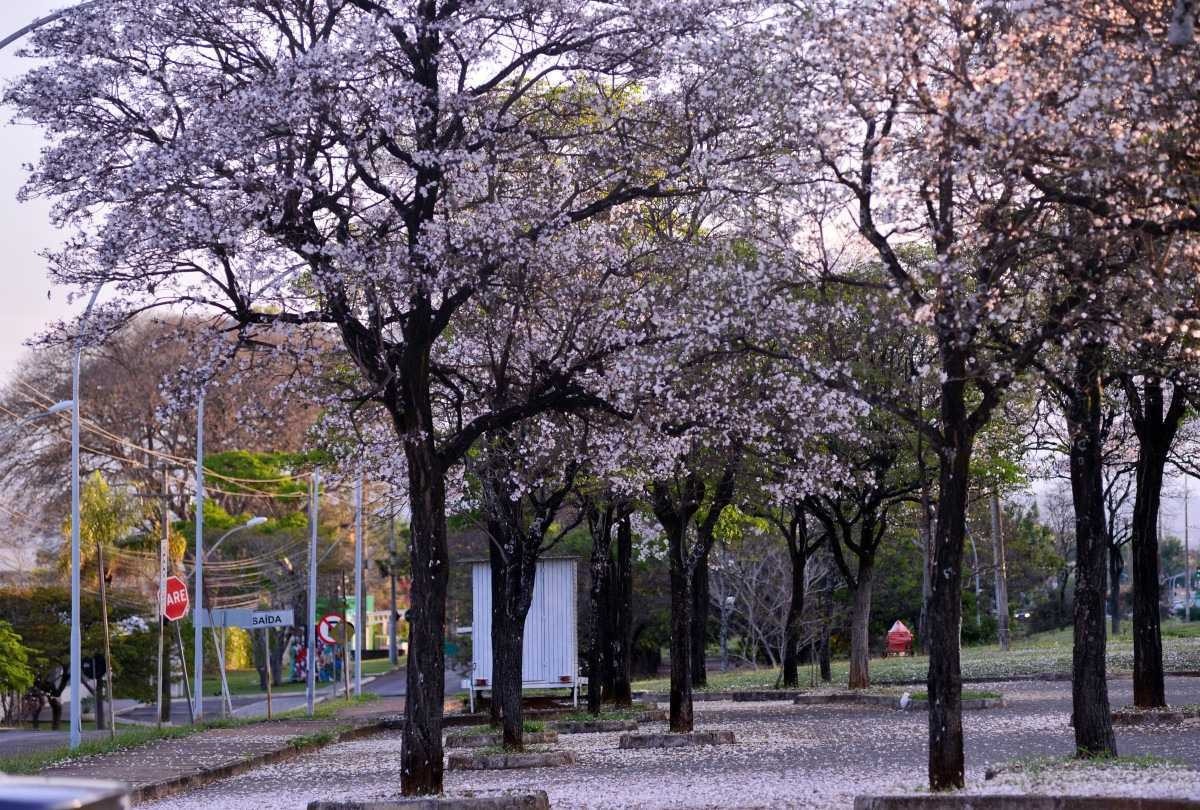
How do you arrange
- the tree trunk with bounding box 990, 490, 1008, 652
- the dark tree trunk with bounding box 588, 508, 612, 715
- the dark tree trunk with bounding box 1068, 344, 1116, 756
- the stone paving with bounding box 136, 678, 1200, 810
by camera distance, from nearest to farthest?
the dark tree trunk with bounding box 1068, 344, 1116, 756 < the stone paving with bounding box 136, 678, 1200, 810 < the dark tree trunk with bounding box 588, 508, 612, 715 < the tree trunk with bounding box 990, 490, 1008, 652

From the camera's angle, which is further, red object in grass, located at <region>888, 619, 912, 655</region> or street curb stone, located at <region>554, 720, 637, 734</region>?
red object in grass, located at <region>888, 619, 912, 655</region>

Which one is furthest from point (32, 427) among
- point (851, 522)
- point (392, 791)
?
point (392, 791)

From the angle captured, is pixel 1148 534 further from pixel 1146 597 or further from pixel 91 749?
pixel 91 749

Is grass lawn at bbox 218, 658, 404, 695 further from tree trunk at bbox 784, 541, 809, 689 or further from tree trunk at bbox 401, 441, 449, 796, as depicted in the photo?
tree trunk at bbox 401, 441, 449, 796

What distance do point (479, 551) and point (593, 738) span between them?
2839 cm

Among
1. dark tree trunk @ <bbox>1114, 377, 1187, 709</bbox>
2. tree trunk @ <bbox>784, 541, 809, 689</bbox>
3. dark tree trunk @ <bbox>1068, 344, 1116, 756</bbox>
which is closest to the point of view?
dark tree trunk @ <bbox>1068, 344, 1116, 756</bbox>

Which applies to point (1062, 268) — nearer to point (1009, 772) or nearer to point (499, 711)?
point (1009, 772)

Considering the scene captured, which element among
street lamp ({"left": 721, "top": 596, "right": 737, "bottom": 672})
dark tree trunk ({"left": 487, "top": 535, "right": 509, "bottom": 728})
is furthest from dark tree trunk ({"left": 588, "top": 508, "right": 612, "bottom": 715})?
street lamp ({"left": 721, "top": 596, "right": 737, "bottom": 672})

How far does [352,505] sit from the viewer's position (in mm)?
62656

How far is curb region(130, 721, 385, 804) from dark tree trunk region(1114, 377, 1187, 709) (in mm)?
12685

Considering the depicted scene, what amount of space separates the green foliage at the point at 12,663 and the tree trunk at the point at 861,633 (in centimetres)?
2066

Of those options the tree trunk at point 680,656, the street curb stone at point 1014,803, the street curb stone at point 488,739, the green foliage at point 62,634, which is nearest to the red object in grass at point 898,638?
the green foliage at point 62,634

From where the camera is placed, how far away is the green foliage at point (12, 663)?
38.6 meters

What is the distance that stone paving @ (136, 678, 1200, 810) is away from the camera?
15.7 m
